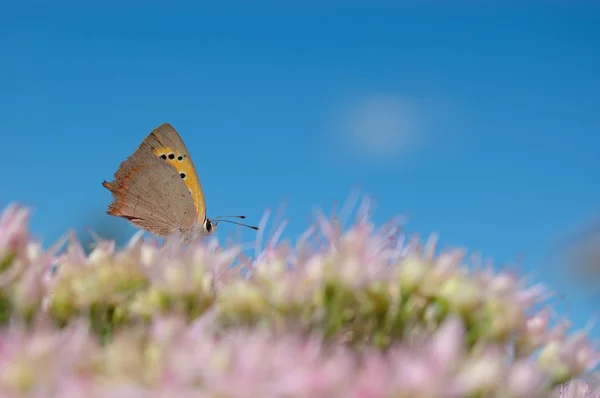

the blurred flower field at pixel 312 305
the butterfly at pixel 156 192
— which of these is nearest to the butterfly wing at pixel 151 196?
the butterfly at pixel 156 192

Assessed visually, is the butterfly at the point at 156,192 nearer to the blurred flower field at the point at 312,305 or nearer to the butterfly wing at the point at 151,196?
the butterfly wing at the point at 151,196

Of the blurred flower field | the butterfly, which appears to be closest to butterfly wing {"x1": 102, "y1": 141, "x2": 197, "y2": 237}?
the butterfly

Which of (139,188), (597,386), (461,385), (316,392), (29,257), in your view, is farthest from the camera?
(139,188)

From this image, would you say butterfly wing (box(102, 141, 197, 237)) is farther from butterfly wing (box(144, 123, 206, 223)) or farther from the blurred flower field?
the blurred flower field

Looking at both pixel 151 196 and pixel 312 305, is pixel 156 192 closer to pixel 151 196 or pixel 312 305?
pixel 151 196

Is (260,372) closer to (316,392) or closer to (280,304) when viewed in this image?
(316,392)

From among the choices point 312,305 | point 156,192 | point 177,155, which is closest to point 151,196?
point 156,192

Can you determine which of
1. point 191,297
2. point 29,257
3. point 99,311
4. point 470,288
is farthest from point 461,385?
point 29,257
